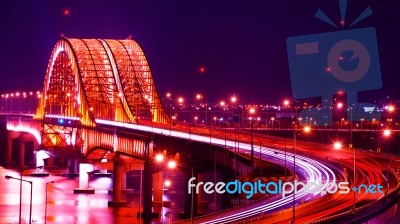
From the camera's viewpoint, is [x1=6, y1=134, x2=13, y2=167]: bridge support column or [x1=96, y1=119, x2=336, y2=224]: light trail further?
[x1=6, y1=134, x2=13, y2=167]: bridge support column

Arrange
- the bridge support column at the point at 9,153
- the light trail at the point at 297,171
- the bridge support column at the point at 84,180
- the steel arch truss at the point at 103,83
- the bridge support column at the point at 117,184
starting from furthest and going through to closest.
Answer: the bridge support column at the point at 9,153 → the steel arch truss at the point at 103,83 → the bridge support column at the point at 84,180 → the bridge support column at the point at 117,184 → the light trail at the point at 297,171

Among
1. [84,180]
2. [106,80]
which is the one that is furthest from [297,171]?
[106,80]

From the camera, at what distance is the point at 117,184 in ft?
364

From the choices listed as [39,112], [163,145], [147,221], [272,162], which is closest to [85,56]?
[39,112]

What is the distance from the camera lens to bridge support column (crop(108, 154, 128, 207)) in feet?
356

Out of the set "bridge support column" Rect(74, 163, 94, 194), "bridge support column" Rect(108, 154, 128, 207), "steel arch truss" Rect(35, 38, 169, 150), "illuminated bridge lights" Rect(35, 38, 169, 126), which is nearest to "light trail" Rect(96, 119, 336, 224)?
"bridge support column" Rect(108, 154, 128, 207)

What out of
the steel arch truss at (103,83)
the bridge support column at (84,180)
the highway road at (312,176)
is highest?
the steel arch truss at (103,83)

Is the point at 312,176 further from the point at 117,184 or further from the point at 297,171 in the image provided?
the point at 117,184

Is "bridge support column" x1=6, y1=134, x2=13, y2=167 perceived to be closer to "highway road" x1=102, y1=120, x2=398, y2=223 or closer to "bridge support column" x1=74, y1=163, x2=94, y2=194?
"bridge support column" x1=74, y1=163, x2=94, y2=194

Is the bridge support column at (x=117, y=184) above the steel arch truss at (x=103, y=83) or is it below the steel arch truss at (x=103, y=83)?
→ below

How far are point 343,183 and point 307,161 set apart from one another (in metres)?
15.9

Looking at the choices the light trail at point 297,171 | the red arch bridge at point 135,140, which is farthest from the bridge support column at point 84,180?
the light trail at point 297,171

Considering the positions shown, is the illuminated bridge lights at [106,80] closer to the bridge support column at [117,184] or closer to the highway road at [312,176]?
the bridge support column at [117,184]

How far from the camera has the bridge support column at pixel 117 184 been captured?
356ft
